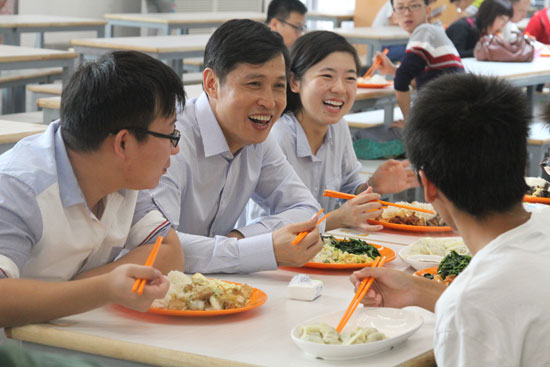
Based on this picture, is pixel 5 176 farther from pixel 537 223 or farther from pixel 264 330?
pixel 537 223

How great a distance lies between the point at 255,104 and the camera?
2.33 m

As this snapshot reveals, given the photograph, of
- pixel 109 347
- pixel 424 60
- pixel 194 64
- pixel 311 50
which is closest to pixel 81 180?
pixel 109 347

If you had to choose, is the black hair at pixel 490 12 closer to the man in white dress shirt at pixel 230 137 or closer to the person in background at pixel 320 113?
the person in background at pixel 320 113

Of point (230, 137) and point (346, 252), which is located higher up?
point (230, 137)

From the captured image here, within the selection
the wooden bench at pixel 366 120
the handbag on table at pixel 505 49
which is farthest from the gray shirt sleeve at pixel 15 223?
the handbag on table at pixel 505 49

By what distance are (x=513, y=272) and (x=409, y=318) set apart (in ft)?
1.25

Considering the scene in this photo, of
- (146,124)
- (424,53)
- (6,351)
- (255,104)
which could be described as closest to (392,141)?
(424,53)

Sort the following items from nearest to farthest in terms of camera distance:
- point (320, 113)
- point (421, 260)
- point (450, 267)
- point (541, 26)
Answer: point (450, 267) < point (421, 260) < point (320, 113) < point (541, 26)

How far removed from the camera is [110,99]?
165 cm

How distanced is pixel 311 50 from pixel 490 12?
3.92m

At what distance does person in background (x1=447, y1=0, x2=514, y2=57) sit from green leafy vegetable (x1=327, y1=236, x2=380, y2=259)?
4.77 meters

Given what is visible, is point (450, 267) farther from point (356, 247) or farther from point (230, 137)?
point (230, 137)

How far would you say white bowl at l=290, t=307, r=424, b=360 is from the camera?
1.38 m

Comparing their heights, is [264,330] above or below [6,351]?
below
